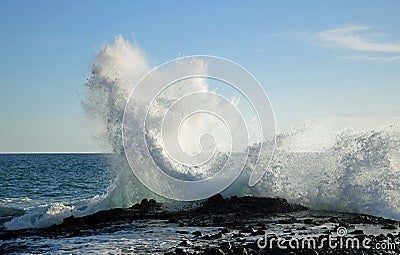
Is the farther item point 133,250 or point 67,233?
point 67,233

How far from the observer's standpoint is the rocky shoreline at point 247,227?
1244cm

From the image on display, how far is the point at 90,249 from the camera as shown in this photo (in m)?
13.2

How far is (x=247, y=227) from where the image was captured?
15.2 meters

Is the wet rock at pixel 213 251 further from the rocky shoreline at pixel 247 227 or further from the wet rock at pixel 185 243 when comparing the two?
the wet rock at pixel 185 243

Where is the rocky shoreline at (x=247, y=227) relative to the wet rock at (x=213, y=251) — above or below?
above

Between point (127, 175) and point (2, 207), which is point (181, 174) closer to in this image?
point (127, 175)

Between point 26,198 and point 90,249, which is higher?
point 26,198

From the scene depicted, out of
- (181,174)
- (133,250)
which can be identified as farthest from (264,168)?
(133,250)

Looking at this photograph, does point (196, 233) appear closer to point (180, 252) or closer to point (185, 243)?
point (185, 243)

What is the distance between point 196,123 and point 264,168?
3531mm

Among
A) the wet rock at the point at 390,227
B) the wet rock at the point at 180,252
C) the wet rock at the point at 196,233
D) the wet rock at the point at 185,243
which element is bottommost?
the wet rock at the point at 180,252

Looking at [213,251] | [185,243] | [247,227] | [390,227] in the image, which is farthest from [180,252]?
[390,227]

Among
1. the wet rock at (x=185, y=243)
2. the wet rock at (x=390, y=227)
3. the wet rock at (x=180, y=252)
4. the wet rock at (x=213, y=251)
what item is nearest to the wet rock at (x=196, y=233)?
the wet rock at (x=185, y=243)

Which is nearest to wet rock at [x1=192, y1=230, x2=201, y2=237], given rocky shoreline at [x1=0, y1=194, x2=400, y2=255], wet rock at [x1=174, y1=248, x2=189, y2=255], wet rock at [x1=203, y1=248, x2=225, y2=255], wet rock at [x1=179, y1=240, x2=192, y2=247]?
rocky shoreline at [x1=0, y1=194, x2=400, y2=255]
